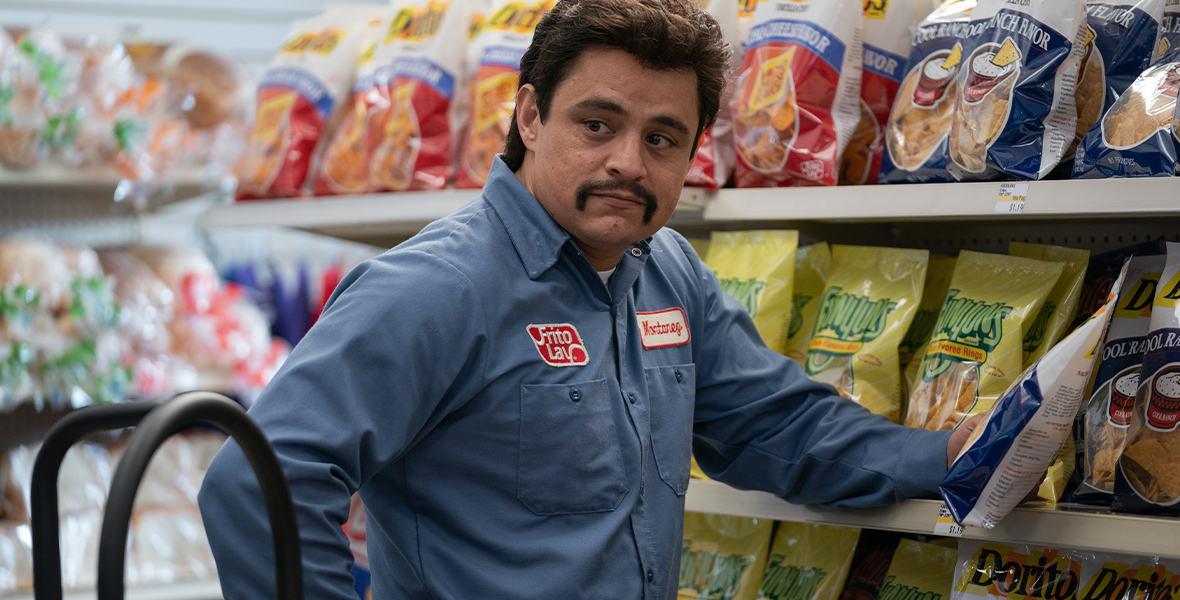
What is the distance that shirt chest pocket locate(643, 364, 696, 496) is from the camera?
162 centimetres

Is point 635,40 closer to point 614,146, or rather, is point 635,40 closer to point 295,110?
point 614,146

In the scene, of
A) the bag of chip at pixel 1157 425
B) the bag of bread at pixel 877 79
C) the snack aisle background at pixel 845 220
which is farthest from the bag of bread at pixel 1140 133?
the bag of bread at pixel 877 79

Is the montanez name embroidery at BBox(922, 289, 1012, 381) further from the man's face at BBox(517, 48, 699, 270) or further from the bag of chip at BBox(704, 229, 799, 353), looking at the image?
the man's face at BBox(517, 48, 699, 270)

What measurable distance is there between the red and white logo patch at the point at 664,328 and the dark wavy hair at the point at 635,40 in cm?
31

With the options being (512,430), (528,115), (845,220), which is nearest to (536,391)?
(512,430)

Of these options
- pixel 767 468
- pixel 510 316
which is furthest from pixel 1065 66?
pixel 510 316

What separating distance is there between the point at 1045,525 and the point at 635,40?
983 mm

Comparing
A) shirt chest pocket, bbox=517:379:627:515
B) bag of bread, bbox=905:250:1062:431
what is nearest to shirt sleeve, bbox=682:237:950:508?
bag of bread, bbox=905:250:1062:431

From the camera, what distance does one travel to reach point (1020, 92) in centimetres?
154

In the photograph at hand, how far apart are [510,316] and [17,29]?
2.28m

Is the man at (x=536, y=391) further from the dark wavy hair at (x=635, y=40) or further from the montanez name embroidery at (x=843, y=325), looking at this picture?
the montanez name embroidery at (x=843, y=325)

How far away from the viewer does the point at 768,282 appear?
1897mm

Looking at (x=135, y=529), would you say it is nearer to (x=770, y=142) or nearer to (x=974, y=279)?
(x=770, y=142)

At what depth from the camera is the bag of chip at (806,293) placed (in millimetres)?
1968
